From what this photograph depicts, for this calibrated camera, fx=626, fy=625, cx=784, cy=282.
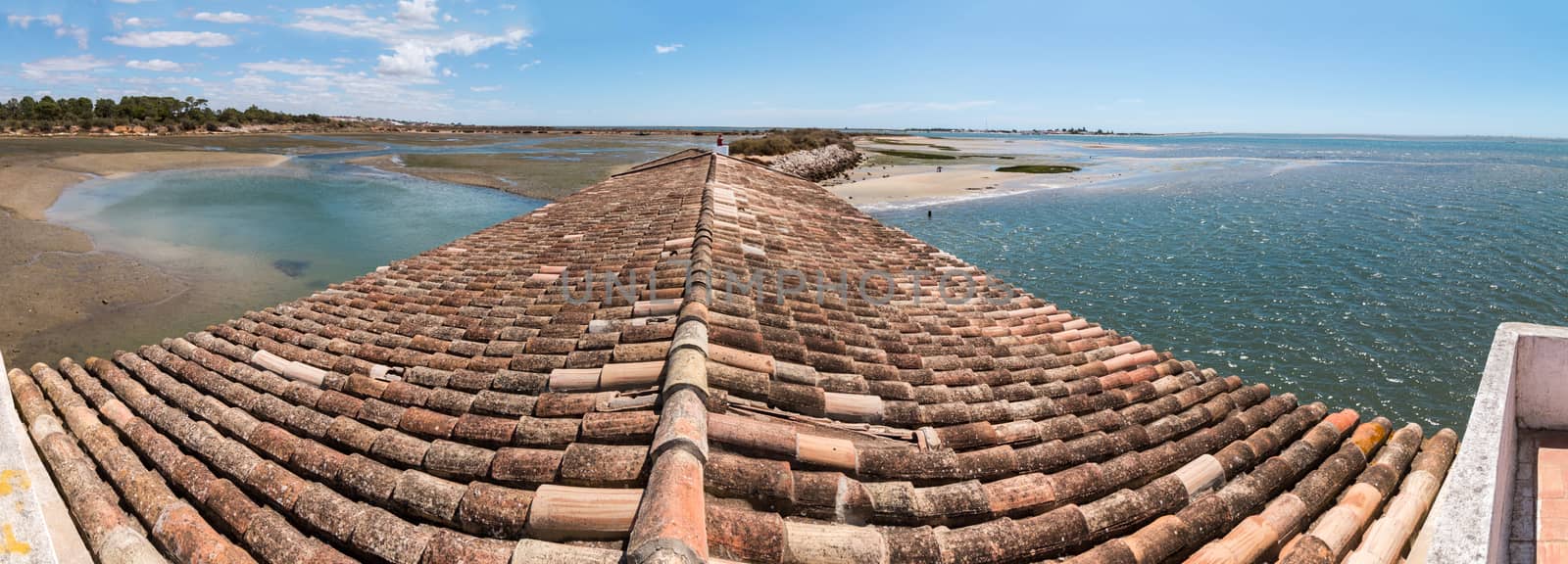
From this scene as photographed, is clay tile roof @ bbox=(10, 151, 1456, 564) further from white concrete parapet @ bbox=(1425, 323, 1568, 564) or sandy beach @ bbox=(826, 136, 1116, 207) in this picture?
sandy beach @ bbox=(826, 136, 1116, 207)

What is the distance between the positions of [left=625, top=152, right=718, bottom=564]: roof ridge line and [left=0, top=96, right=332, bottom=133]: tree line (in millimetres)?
96797

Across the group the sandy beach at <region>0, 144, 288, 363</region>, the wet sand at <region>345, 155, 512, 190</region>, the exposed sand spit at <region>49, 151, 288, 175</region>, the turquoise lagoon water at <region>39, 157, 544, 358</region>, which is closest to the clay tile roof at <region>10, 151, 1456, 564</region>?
the turquoise lagoon water at <region>39, 157, 544, 358</region>

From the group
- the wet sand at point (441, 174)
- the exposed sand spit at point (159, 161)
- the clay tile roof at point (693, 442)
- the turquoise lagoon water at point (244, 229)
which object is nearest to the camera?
the clay tile roof at point (693, 442)

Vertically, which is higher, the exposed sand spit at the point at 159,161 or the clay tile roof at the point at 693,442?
the exposed sand spit at the point at 159,161

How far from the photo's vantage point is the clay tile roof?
2627 millimetres

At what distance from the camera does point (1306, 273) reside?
18562 millimetres

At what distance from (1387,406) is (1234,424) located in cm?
959

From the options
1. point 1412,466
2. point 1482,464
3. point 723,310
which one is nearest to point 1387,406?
point 1412,466

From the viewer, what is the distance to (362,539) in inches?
101

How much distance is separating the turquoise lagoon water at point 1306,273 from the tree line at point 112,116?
Answer: 92241mm

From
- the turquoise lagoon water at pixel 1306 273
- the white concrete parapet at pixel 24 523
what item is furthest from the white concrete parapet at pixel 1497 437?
the turquoise lagoon water at pixel 1306 273

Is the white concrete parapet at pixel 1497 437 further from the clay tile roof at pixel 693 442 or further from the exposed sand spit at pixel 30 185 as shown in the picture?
the exposed sand spit at pixel 30 185

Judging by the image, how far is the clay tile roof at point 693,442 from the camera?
263 cm

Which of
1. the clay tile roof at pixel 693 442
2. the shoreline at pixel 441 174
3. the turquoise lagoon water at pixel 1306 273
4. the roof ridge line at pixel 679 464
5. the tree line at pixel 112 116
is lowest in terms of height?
the turquoise lagoon water at pixel 1306 273
